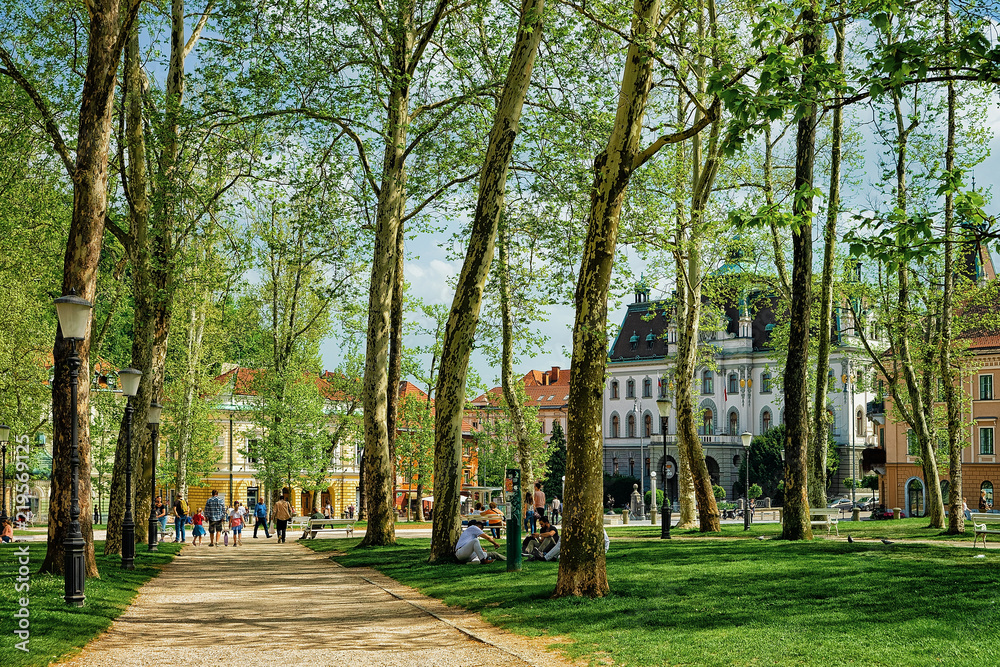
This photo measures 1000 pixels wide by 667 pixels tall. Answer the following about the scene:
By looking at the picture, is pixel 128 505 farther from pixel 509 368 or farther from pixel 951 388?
pixel 951 388

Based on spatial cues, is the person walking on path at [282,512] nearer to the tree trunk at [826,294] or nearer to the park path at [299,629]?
the park path at [299,629]

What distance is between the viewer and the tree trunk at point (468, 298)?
16.6 m

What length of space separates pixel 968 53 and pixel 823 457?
22.1m

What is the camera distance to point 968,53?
8.69 m

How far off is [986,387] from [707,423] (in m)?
37.9

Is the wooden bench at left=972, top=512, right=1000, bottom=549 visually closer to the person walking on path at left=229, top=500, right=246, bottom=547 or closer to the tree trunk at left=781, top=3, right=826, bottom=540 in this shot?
the tree trunk at left=781, top=3, right=826, bottom=540

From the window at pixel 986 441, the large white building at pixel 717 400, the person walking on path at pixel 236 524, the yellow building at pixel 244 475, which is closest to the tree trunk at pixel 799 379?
the person walking on path at pixel 236 524

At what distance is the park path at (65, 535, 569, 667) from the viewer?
911 cm

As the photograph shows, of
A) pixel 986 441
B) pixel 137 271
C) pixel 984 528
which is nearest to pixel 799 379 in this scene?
pixel 984 528

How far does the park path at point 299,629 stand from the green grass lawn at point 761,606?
0.56 m

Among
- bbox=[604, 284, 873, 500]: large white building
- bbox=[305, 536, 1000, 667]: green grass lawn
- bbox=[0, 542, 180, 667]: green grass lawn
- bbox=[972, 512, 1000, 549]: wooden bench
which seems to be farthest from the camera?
bbox=[604, 284, 873, 500]: large white building

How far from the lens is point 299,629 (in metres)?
11.0

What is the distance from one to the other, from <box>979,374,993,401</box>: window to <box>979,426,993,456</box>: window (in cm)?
186

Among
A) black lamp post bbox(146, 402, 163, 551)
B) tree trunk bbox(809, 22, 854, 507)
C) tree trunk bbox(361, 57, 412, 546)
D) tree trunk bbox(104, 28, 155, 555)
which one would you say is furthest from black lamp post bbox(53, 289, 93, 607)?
tree trunk bbox(809, 22, 854, 507)
